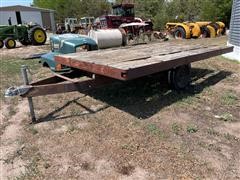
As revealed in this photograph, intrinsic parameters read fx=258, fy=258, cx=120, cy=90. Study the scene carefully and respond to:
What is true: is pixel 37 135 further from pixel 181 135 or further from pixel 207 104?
pixel 207 104

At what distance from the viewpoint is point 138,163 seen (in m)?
3.01

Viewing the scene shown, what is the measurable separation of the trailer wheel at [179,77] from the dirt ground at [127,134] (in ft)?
0.55

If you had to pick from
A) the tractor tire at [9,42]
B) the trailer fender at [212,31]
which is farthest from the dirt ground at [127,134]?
the trailer fender at [212,31]

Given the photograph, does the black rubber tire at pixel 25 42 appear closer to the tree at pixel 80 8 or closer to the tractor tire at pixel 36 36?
the tractor tire at pixel 36 36

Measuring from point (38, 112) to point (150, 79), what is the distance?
2.81 metres

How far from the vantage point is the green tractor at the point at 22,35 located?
15.9 metres

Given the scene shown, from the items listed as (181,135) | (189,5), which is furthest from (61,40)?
(189,5)

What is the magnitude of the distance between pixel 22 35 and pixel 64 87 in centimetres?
1361

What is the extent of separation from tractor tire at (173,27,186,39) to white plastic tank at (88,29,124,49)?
6.14 m

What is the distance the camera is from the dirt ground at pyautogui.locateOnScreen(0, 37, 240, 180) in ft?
9.65

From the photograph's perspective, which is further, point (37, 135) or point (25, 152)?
point (37, 135)

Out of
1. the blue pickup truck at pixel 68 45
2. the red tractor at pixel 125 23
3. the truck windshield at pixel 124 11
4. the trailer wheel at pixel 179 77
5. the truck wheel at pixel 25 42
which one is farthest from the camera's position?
the truck windshield at pixel 124 11

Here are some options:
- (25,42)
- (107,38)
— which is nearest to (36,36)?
(25,42)

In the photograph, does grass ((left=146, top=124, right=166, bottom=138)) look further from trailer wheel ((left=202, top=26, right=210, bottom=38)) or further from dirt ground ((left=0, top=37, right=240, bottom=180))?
trailer wheel ((left=202, top=26, right=210, bottom=38))
